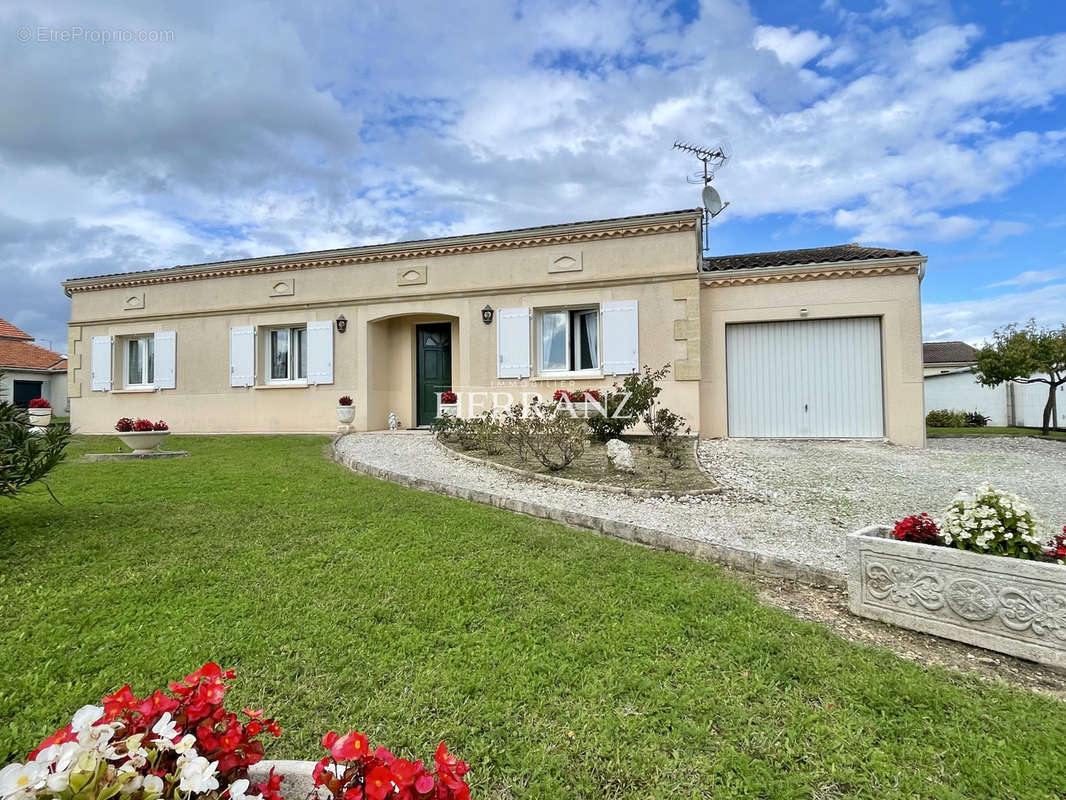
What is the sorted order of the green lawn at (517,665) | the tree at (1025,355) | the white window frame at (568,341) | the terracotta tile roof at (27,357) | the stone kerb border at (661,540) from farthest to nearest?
the terracotta tile roof at (27,357) → the tree at (1025,355) → the white window frame at (568,341) → the stone kerb border at (661,540) → the green lawn at (517,665)

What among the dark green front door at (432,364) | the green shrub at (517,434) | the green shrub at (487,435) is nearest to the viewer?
the green shrub at (517,434)

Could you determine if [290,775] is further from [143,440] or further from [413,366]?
[413,366]

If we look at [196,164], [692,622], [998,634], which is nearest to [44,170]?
[196,164]

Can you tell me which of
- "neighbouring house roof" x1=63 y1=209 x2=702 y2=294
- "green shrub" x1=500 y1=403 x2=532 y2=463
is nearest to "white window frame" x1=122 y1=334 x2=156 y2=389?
"neighbouring house roof" x1=63 y1=209 x2=702 y2=294

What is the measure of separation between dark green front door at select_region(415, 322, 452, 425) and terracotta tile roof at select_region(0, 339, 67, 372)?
2289cm

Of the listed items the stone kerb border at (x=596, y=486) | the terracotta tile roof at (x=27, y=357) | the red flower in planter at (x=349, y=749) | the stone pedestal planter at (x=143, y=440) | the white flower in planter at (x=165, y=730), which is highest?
the terracotta tile roof at (x=27, y=357)

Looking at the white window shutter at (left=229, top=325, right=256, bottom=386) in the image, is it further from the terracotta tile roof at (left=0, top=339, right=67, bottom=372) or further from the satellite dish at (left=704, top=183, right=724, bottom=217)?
the terracotta tile roof at (left=0, top=339, right=67, bottom=372)

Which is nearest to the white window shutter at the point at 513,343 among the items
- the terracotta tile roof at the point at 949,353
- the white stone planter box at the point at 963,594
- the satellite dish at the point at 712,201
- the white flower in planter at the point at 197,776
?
the satellite dish at the point at 712,201

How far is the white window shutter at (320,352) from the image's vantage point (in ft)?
40.4

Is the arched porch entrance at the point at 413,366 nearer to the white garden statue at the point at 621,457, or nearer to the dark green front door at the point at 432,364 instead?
the dark green front door at the point at 432,364

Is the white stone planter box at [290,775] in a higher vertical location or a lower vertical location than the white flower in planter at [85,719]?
lower

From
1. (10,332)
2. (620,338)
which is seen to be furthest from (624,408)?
(10,332)

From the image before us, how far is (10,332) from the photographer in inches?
989

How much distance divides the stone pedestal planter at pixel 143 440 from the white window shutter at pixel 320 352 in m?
3.83
